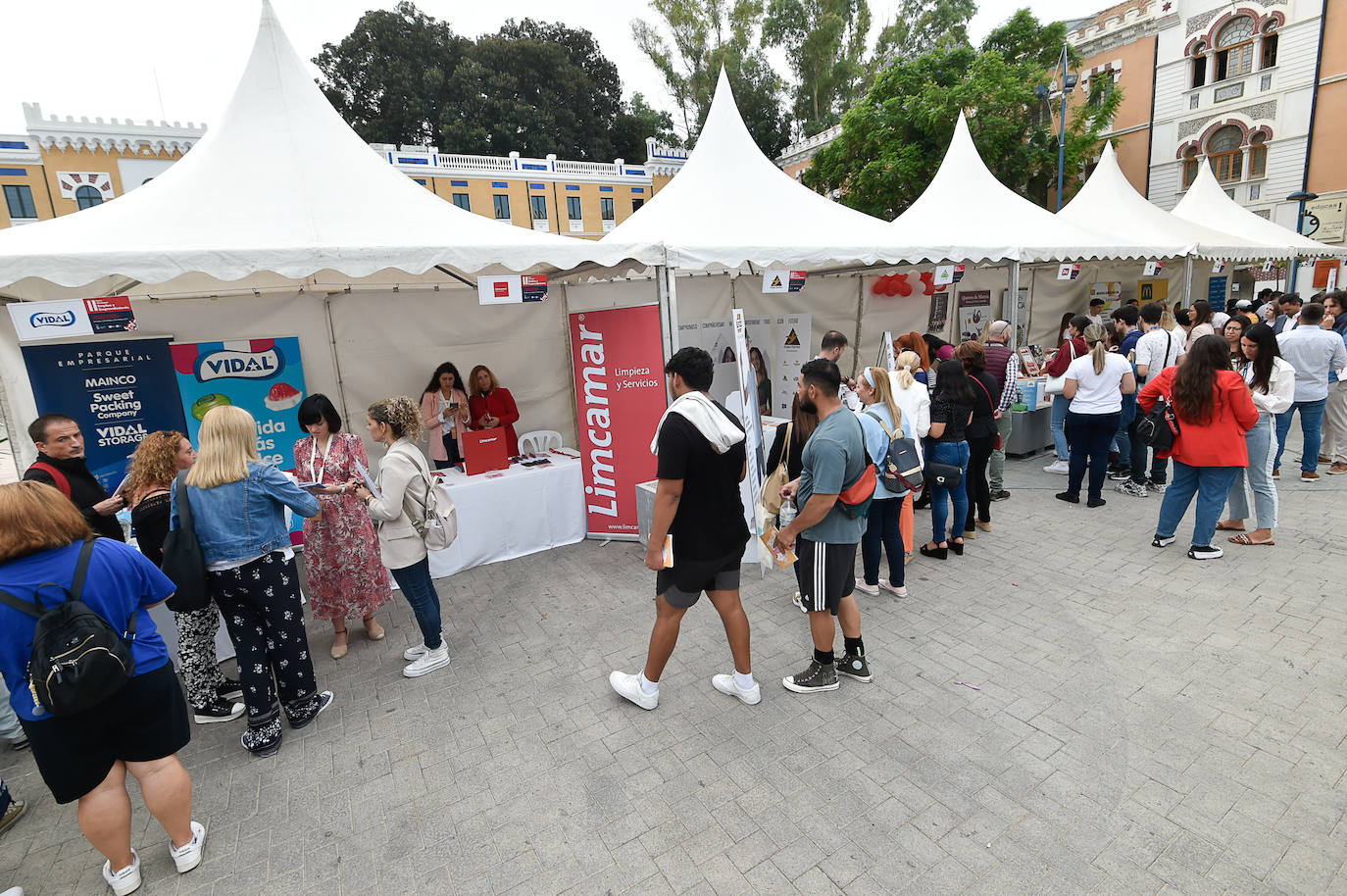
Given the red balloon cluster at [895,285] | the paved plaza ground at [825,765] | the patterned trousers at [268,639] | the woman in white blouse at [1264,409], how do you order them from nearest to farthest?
the paved plaza ground at [825,765], the patterned trousers at [268,639], the woman in white blouse at [1264,409], the red balloon cluster at [895,285]

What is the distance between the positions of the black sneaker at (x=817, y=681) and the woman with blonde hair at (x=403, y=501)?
80.3 inches

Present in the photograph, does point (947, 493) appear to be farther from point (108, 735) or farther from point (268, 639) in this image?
point (108, 735)

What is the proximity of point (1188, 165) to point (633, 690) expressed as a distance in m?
27.8

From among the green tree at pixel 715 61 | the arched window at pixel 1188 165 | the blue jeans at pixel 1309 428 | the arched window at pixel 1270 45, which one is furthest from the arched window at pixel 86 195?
the arched window at pixel 1270 45

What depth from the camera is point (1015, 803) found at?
2.51 meters

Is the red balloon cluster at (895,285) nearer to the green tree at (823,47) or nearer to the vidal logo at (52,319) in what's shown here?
the vidal logo at (52,319)

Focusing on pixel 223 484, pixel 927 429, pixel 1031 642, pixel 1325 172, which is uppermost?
pixel 1325 172

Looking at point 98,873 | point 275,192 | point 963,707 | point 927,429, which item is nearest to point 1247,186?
point 927,429

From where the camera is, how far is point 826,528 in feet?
9.84

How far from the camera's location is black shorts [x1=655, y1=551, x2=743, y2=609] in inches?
113

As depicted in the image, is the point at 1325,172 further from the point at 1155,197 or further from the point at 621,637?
the point at 621,637

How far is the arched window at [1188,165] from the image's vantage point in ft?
71.0

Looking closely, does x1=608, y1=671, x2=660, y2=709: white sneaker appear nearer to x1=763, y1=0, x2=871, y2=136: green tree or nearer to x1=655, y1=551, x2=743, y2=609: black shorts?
x1=655, y1=551, x2=743, y2=609: black shorts

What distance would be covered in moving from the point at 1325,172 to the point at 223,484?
90.1 ft
